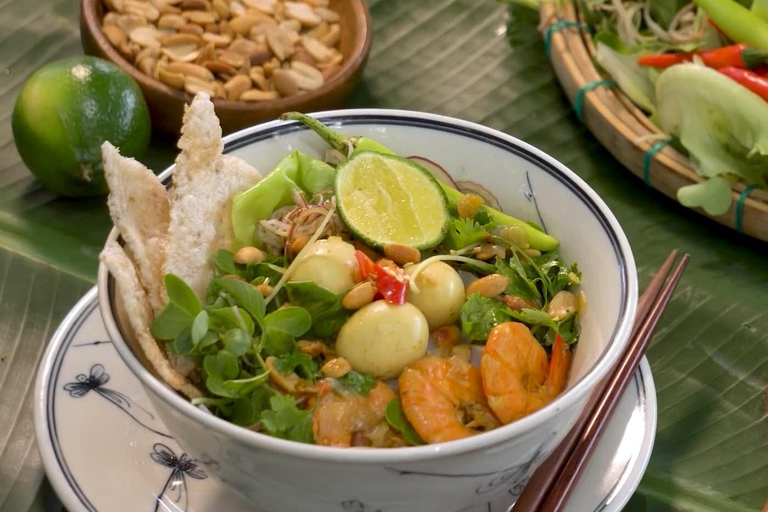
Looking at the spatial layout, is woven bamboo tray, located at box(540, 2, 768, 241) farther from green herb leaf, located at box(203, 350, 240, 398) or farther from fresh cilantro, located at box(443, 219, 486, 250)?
green herb leaf, located at box(203, 350, 240, 398)

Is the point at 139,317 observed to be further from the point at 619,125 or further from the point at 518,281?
the point at 619,125

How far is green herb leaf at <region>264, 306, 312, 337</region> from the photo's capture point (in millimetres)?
1190

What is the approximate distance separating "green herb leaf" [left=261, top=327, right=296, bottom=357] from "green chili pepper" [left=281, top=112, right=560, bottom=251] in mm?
399

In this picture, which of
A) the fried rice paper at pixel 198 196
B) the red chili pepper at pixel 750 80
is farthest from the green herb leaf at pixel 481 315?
the red chili pepper at pixel 750 80

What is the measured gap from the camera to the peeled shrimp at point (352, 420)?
1.12 metres

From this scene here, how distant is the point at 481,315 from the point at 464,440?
0.32 meters

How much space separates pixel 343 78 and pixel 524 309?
1.18 metres

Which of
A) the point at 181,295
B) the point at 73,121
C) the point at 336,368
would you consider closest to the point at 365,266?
the point at 336,368

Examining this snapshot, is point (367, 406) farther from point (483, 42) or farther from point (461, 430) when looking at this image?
point (483, 42)

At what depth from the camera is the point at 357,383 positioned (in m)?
1.17

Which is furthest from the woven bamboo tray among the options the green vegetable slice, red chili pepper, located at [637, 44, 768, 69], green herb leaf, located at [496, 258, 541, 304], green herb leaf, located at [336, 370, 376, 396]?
green herb leaf, located at [336, 370, 376, 396]

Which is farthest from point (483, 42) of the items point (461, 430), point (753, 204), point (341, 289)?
point (461, 430)

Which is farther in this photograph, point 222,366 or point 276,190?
point 276,190

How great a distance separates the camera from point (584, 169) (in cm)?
232
